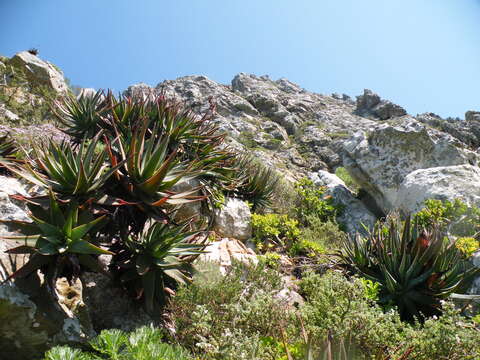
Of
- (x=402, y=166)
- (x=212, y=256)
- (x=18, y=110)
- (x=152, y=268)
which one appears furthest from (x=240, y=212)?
(x=18, y=110)

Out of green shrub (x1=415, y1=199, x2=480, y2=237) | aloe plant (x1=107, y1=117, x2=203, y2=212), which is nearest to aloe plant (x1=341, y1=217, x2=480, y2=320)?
green shrub (x1=415, y1=199, x2=480, y2=237)

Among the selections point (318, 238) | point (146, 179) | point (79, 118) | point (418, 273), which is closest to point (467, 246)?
point (418, 273)

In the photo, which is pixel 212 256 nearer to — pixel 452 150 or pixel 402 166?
pixel 402 166

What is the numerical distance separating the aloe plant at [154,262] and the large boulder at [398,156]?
6902mm

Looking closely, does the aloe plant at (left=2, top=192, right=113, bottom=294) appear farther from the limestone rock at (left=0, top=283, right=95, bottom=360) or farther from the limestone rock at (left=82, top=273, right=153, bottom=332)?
the limestone rock at (left=82, top=273, right=153, bottom=332)

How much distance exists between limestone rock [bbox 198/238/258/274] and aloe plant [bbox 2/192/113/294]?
1820mm

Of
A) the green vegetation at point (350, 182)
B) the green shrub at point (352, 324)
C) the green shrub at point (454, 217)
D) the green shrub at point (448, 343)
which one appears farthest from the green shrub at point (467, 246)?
the green vegetation at point (350, 182)

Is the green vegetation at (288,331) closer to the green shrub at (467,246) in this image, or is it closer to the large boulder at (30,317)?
the large boulder at (30,317)

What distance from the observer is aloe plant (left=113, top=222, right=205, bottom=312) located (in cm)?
288

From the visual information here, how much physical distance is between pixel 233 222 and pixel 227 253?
3.63 feet

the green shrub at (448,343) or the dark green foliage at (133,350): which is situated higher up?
the green shrub at (448,343)

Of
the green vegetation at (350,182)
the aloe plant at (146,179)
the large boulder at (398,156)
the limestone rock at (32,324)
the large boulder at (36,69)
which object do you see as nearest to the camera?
the limestone rock at (32,324)

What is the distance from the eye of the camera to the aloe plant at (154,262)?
2.88 metres

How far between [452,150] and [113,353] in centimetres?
975
